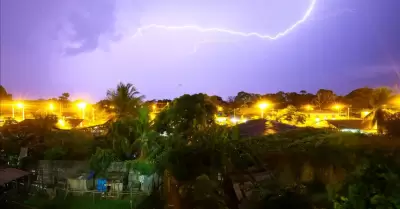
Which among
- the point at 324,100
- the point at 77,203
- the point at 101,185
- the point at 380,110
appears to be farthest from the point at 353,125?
the point at 324,100

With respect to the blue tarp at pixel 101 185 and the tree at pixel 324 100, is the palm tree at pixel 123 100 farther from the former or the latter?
the tree at pixel 324 100

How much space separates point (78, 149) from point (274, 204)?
1351cm

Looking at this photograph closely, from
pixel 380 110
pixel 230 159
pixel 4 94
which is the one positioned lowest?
pixel 230 159

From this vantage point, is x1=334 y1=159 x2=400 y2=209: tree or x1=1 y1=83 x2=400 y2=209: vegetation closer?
x1=334 y1=159 x2=400 y2=209: tree

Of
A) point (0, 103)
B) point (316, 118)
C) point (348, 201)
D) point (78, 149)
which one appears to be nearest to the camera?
point (348, 201)

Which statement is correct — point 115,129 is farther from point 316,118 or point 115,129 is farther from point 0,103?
point 0,103

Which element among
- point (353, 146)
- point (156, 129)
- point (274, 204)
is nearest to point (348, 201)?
point (274, 204)

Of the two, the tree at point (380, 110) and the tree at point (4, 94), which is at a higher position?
the tree at point (4, 94)

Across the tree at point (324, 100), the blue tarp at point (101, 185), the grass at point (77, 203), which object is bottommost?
the grass at point (77, 203)

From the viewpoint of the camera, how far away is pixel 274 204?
8.05m

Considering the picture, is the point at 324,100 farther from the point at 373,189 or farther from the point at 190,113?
the point at 373,189

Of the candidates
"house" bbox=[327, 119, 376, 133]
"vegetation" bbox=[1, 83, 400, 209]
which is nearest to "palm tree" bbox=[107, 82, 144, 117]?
"vegetation" bbox=[1, 83, 400, 209]

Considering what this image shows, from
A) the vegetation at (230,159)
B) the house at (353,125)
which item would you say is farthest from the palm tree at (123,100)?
the house at (353,125)

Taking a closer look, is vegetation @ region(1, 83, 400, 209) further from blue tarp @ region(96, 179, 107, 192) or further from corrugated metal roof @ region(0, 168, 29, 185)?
corrugated metal roof @ region(0, 168, 29, 185)
